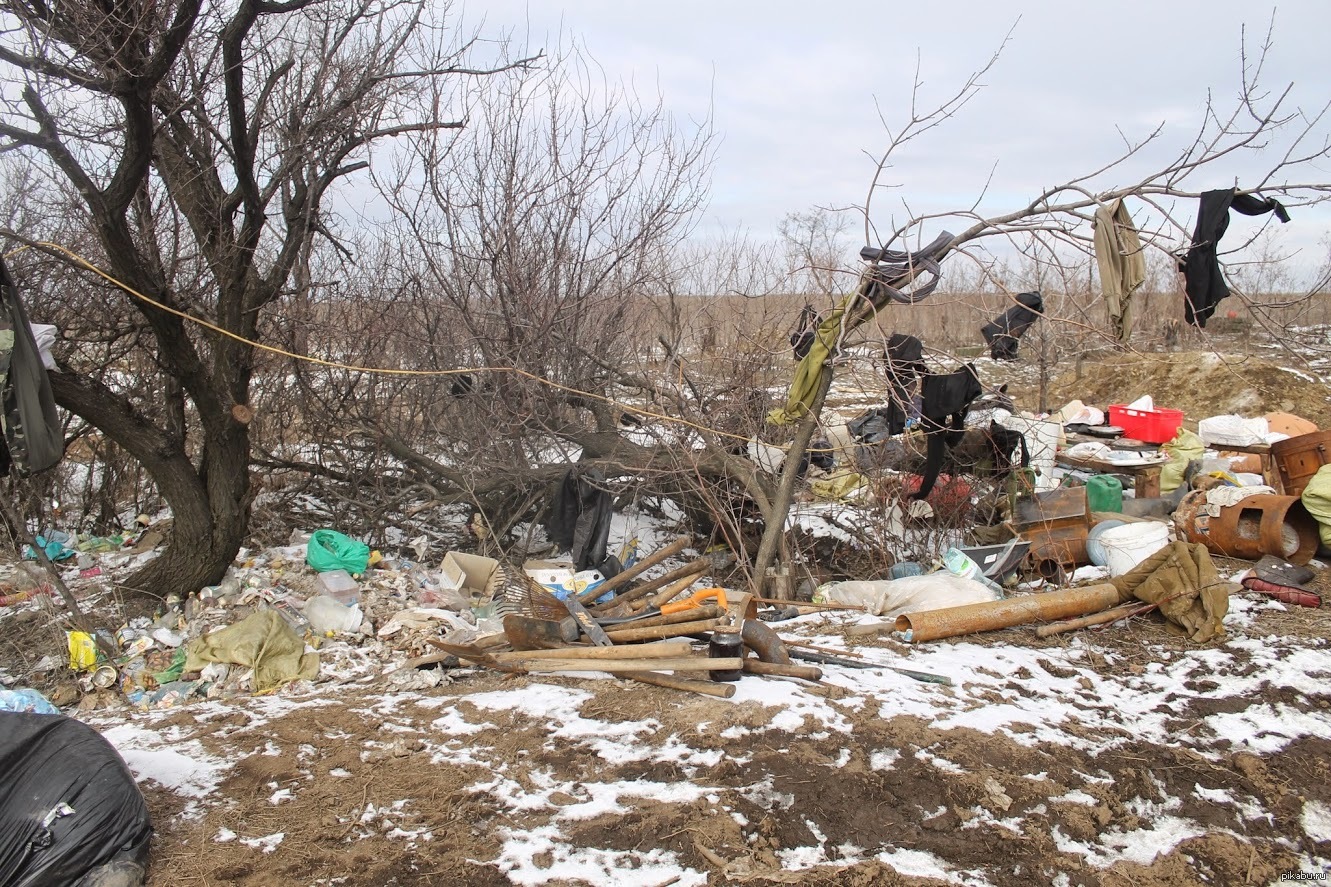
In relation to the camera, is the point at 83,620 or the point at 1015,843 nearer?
the point at 1015,843

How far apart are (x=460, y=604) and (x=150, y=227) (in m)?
3.72

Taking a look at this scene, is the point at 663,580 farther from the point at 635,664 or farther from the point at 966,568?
the point at 966,568

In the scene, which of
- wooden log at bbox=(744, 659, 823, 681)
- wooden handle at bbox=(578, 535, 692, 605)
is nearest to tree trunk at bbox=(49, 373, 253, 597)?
wooden handle at bbox=(578, 535, 692, 605)

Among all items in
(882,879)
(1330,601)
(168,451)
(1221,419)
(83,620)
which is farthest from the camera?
(1221,419)

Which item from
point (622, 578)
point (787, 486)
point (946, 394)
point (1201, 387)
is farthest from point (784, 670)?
point (1201, 387)

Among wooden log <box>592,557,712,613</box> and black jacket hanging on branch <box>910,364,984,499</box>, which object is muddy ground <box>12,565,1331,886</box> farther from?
black jacket hanging on branch <box>910,364,984,499</box>

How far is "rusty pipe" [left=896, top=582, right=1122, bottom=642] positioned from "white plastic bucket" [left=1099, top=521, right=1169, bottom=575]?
1201mm

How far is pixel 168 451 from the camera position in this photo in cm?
572

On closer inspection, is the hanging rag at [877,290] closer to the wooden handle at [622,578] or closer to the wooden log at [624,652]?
the wooden handle at [622,578]

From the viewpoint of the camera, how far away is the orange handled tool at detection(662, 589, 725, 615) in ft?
15.9

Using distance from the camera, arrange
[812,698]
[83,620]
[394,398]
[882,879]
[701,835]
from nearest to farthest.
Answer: [882,879] → [701,835] → [812,698] → [83,620] → [394,398]

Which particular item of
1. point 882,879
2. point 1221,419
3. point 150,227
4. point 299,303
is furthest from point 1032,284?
point 150,227

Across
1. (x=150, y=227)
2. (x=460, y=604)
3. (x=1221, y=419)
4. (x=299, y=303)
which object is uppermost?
(x=150, y=227)

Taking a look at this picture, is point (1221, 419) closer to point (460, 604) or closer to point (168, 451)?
point (460, 604)
